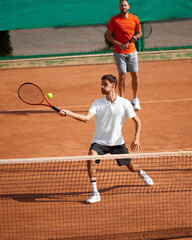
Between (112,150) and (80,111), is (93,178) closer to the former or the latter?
(112,150)

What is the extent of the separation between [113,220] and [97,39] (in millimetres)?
15167

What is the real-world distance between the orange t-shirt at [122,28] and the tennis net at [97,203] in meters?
2.77

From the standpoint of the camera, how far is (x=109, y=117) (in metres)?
4.60

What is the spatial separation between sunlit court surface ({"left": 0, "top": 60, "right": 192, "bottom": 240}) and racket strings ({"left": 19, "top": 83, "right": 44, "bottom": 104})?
896mm

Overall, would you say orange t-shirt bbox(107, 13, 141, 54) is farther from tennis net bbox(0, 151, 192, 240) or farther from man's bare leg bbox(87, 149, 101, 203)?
man's bare leg bbox(87, 149, 101, 203)

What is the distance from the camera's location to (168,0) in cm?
1123

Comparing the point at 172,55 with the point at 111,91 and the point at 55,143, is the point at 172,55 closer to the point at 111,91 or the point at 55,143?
the point at 55,143

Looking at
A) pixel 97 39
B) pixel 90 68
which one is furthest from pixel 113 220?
pixel 97 39

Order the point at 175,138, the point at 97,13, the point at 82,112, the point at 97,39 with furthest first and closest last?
the point at 97,39, the point at 97,13, the point at 82,112, the point at 175,138

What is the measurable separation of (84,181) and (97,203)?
0.58m

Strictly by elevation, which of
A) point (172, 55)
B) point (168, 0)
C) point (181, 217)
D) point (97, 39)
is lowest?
point (97, 39)

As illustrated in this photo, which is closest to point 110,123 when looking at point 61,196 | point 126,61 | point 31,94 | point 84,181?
point 84,181

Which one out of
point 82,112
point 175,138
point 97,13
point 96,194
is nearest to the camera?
point 96,194

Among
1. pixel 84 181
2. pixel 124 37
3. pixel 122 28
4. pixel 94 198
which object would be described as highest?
pixel 122 28
